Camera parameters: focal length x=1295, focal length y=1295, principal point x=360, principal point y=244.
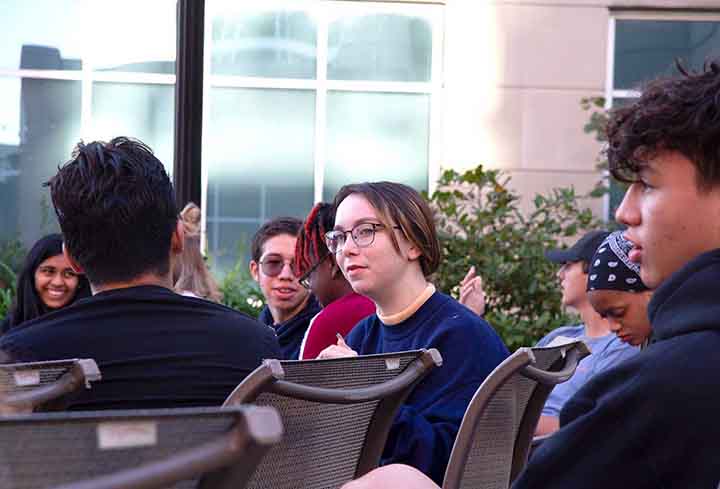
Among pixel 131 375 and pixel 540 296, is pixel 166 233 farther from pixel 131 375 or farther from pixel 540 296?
pixel 540 296

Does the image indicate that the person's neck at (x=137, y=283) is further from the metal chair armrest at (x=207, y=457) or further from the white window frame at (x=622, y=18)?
the white window frame at (x=622, y=18)

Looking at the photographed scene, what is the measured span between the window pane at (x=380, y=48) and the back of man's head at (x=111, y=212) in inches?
314

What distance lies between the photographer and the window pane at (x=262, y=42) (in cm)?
1083

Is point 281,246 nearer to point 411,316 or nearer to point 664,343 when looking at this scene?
point 411,316

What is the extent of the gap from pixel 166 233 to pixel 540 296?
548cm

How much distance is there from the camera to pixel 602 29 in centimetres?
1070

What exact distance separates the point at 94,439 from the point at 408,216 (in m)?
2.58

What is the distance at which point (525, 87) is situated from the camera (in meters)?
10.7

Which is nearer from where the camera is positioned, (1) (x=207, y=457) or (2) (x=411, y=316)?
(1) (x=207, y=457)

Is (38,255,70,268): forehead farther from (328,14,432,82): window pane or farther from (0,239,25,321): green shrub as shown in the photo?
(328,14,432,82): window pane

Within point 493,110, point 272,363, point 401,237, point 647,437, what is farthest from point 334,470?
point 493,110

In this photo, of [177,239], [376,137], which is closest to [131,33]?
[376,137]

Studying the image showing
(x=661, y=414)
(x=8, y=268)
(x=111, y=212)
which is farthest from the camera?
(x=8, y=268)

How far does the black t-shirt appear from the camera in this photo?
2795 millimetres
